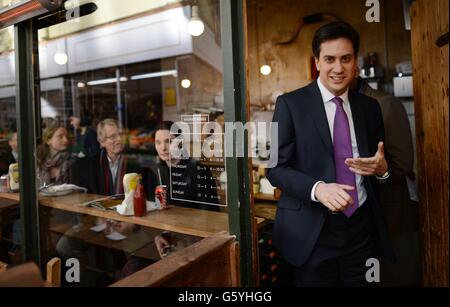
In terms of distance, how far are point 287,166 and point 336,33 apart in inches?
22.6

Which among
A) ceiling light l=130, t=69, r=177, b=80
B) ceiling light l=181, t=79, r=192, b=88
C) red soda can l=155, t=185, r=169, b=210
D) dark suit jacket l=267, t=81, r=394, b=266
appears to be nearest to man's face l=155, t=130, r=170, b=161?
red soda can l=155, t=185, r=169, b=210

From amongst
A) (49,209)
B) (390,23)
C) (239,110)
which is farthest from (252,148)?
(49,209)

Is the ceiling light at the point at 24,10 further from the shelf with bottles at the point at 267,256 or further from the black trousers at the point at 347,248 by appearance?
the black trousers at the point at 347,248

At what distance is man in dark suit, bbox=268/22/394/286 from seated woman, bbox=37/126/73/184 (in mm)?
1834

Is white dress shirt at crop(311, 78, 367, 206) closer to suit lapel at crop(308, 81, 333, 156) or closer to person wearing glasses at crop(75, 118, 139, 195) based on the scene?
suit lapel at crop(308, 81, 333, 156)

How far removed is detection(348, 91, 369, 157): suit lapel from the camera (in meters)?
1.36

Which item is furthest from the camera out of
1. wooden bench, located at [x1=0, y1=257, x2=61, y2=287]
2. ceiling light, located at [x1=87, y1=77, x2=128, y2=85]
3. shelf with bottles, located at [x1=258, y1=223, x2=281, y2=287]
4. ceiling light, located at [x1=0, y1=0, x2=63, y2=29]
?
ceiling light, located at [x1=87, y1=77, x2=128, y2=85]

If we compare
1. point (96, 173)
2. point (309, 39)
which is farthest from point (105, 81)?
point (309, 39)

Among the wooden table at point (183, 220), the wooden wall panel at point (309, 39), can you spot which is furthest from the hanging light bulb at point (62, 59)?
the wooden wall panel at point (309, 39)

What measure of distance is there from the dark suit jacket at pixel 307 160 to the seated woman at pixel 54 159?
175 cm

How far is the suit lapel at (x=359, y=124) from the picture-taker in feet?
4.47

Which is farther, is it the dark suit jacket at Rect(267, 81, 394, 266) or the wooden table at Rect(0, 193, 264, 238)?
the wooden table at Rect(0, 193, 264, 238)

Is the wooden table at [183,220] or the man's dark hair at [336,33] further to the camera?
the wooden table at [183,220]

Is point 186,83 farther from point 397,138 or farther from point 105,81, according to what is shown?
point 397,138
